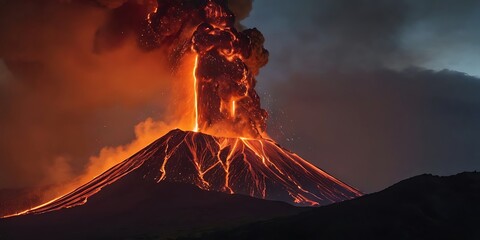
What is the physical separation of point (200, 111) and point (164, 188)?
11.1 m

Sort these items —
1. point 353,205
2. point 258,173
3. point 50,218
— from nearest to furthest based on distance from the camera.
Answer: point 353,205 → point 50,218 → point 258,173

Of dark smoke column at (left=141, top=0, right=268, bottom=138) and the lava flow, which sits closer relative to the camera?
the lava flow

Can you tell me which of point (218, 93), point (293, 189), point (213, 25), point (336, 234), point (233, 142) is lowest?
point (336, 234)

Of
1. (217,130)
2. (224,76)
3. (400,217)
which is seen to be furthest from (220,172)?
(400,217)

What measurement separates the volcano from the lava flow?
0.09m

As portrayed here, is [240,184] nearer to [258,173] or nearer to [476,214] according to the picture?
[258,173]

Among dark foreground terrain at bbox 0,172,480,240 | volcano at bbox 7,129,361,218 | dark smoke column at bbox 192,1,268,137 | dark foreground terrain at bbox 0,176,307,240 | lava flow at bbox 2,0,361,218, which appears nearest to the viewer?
dark foreground terrain at bbox 0,172,480,240

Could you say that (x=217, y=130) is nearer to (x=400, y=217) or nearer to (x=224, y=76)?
(x=224, y=76)

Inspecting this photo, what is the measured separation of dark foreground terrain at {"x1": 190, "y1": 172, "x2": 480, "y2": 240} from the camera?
2734cm

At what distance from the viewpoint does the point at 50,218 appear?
46.2 meters

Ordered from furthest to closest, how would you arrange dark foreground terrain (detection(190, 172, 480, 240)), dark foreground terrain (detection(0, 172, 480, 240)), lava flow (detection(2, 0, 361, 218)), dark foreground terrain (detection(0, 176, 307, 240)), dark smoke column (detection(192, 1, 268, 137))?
dark smoke column (detection(192, 1, 268, 137)) < lava flow (detection(2, 0, 361, 218)) < dark foreground terrain (detection(0, 176, 307, 240)) < dark foreground terrain (detection(0, 172, 480, 240)) < dark foreground terrain (detection(190, 172, 480, 240))

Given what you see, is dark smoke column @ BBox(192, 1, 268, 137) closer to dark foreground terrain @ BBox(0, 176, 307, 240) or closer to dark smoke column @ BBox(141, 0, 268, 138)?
dark smoke column @ BBox(141, 0, 268, 138)

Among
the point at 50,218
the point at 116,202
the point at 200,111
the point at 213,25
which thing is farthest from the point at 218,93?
the point at 50,218

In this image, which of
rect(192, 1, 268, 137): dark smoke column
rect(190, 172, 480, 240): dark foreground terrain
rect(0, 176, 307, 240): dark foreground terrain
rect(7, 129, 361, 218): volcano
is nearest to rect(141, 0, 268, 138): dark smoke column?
rect(192, 1, 268, 137): dark smoke column
